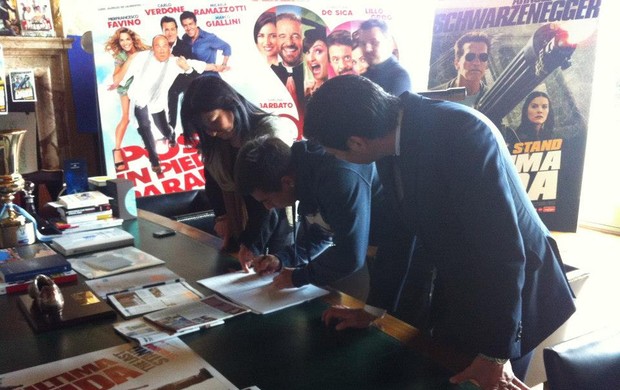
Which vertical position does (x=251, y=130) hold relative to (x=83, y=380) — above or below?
above

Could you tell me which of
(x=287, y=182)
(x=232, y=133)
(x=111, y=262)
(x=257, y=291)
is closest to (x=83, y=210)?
(x=111, y=262)

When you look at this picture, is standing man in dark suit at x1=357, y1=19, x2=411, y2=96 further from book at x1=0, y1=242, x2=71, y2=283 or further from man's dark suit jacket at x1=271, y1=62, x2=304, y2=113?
book at x1=0, y1=242, x2=71, y2=283

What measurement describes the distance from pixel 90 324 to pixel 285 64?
327cm

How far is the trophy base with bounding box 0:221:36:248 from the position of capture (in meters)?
2.11

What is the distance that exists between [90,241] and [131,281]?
497 millimetres

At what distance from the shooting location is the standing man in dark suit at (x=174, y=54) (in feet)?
12.6

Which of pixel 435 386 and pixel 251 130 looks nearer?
pixel 435 386

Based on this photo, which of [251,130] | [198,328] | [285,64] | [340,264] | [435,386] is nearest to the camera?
[435,386]

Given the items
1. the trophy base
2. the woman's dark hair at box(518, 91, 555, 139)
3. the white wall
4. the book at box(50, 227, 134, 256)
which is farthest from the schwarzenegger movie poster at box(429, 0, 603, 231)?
the trophy base

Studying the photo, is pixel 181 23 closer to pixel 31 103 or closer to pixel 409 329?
pixel 31 103

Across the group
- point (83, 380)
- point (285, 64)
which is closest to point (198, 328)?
point (83, 380)

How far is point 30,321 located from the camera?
1398 mm

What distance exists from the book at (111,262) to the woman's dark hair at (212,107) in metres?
0.48

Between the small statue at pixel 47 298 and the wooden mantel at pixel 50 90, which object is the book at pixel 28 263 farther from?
the wooden mantel at pixel 50 90
